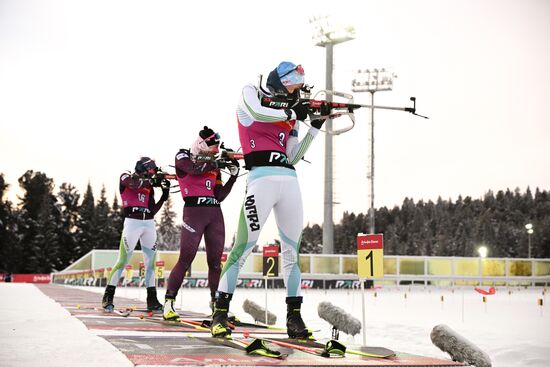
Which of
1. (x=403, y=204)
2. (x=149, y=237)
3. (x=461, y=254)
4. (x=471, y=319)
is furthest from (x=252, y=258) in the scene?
(x=403, y=204)

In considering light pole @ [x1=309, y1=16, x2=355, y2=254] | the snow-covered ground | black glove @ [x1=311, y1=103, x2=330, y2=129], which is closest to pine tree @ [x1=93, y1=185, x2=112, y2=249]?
light pole @ [x1=309, y1=16, x2=355, y2=254]

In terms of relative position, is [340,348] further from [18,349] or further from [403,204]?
[403,204]

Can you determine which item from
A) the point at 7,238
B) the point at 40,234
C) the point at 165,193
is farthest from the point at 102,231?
the point at 165,193

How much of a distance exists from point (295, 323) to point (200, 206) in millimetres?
3305

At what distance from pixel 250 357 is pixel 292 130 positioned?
2780 millimetres

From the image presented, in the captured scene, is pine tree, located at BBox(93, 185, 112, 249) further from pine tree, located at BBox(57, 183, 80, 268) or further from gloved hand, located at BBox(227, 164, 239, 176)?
gloved hand, located at BBox(227, 164, 239, 176)

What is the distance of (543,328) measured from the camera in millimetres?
14102

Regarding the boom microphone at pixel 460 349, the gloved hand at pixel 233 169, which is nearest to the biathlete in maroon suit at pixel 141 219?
the gloved hand at pixel 233 169

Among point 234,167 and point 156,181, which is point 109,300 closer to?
point 156,181

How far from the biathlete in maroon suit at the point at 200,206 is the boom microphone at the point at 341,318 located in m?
1.56

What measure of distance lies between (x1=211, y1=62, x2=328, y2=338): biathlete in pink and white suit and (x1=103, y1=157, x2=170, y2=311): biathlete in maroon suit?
4863 millimetres

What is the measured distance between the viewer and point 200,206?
10.0m

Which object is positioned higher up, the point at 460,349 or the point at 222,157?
the point at 222,157

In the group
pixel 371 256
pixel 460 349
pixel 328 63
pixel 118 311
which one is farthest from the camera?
pixel 328 63
